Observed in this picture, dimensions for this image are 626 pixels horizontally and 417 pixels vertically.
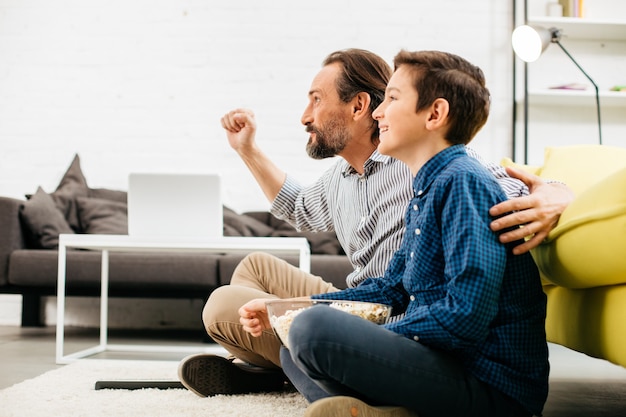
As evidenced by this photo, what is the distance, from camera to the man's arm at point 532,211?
41.8 inches

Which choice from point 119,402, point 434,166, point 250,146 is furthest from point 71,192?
point 434,166

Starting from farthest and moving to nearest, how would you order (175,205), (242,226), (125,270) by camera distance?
(242,226) < (125,270) < (175,205)

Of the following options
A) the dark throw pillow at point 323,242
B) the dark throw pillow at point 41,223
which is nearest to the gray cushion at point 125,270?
the dark throw pillow at point 41,223

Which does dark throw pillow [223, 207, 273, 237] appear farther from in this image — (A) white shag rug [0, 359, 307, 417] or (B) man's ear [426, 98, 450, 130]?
(B) man's ear [426, 98, 450, 130]

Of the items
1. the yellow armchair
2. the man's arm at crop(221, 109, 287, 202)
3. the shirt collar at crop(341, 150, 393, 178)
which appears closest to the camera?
the yellow armchair

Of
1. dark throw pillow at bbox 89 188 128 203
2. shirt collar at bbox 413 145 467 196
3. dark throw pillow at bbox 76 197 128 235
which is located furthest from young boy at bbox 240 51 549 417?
dark throw pillow at bbox 89 188 128 203

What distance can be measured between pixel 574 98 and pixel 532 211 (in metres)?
3.14

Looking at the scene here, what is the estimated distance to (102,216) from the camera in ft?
11.4

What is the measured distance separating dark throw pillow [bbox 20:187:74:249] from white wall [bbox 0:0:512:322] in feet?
2.93

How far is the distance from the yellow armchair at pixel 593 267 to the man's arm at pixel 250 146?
0.83 metres

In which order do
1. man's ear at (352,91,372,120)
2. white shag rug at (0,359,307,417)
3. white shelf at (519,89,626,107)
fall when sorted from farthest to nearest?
white shelf at (519,89,626,107) < man's ear at (352,91,372,120) < white shag rug at (0,359,307,417)

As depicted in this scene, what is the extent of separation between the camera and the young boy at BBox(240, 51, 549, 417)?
1012 mm

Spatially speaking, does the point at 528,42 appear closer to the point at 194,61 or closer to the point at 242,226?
the point at 242,226

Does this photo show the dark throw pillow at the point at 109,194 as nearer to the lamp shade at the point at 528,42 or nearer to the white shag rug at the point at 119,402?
the white shag rug at the point at 119,402
